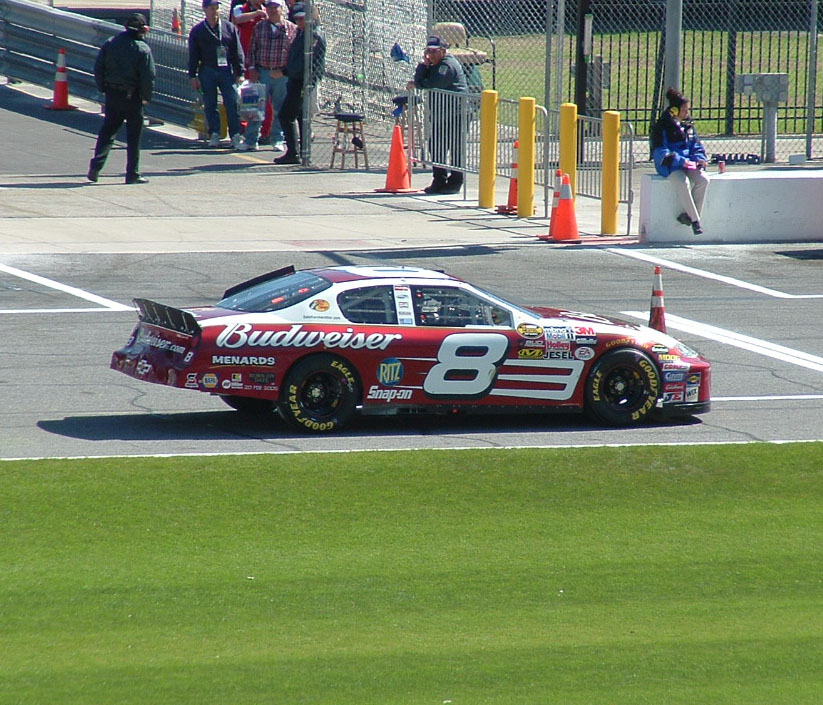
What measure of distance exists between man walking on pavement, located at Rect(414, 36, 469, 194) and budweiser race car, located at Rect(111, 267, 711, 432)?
34.8ft

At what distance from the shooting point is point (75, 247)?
1709 cm

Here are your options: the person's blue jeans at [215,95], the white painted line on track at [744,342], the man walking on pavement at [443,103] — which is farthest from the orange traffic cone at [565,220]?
the person's blue jeans at [215,95]

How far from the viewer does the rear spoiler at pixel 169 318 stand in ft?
32.3

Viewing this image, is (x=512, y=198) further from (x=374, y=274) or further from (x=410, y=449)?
(x=410, y=449)

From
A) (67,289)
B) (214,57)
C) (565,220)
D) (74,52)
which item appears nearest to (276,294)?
(67,289)

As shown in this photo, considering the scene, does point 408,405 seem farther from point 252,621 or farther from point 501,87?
point 501,87

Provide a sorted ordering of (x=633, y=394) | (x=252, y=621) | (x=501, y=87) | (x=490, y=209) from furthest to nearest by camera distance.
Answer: (x=501, y=87) < (x=490, y=209) < (x=633, y=394) < (x=252, y=621)

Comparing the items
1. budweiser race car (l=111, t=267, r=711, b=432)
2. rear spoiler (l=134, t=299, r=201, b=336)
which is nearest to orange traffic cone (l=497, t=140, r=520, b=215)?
budweiser race car (l=111, t=267, r=711, b=432)

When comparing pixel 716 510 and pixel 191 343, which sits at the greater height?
pixel 191 343

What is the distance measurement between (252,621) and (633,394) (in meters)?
4.71

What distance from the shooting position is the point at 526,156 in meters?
19.4

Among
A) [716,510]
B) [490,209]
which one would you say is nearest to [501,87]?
[490,209]

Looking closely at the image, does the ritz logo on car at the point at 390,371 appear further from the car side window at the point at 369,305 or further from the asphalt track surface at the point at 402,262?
the asphalt track surface at the point at 402,262

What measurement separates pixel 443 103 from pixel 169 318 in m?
11.9
